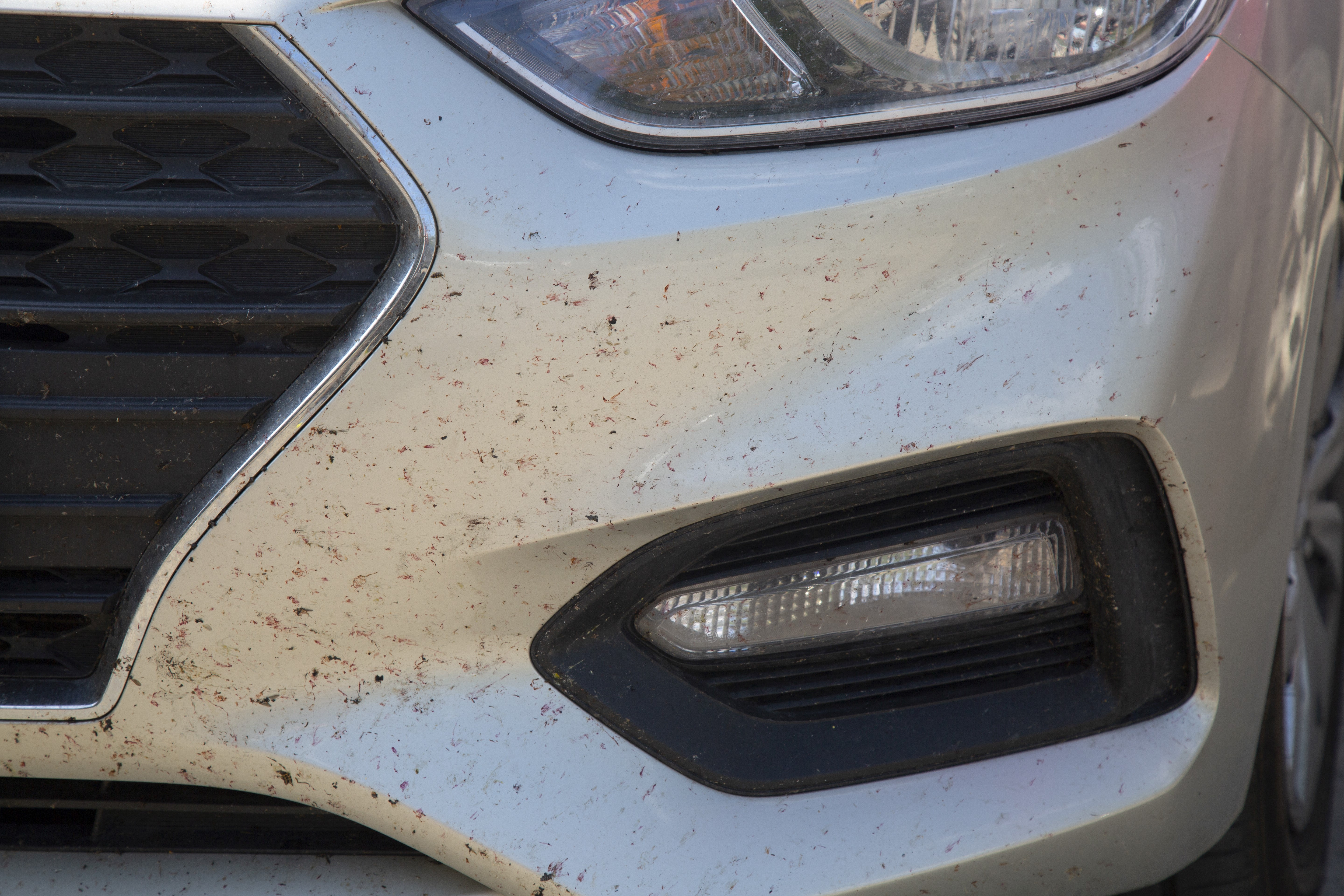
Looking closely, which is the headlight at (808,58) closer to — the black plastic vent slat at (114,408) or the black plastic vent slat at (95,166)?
the black plastic vent slat at (95,166)

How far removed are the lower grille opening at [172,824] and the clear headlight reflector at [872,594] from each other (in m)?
0.41

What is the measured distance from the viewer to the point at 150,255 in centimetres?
100

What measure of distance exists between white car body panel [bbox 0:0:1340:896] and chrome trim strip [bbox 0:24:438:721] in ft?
0.04

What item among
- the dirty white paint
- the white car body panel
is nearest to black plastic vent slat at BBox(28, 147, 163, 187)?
the white car body panel

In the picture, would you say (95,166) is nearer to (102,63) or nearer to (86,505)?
(102,63)

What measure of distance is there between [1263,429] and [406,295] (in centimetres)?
89

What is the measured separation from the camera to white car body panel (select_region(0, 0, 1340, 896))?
0.96 meters

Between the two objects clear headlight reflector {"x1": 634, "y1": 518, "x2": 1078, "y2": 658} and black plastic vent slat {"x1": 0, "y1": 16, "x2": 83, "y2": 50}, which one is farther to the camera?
clear headlight reflector {"x1": 634, "y1": 518, "x2": 1078, "y2": 658}

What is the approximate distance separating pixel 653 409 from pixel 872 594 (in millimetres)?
315

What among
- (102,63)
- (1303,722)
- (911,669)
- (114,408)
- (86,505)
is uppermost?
(102,63)

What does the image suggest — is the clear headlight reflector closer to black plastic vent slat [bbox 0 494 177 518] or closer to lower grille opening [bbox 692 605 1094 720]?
lower grille opening [bbox 692 605 1094 720]

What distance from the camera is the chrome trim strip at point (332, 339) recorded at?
95 centimetres

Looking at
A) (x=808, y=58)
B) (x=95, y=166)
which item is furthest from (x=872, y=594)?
(x=95, y=166)

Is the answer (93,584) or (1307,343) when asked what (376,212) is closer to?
(93,584)
